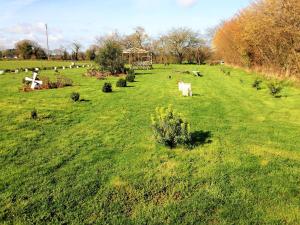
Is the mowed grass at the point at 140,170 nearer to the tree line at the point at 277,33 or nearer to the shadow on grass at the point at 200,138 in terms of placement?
the shadow on grass at the point at 200,138

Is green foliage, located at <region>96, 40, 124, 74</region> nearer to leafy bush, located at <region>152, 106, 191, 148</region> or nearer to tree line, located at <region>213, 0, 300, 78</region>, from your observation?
tree line, located at <region>213, 0, 300, 78</region>

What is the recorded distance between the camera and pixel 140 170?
810cm

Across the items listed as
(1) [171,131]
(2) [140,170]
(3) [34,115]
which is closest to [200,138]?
(1) [171,131]

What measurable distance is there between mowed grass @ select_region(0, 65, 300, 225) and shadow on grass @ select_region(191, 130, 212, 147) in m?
0.04

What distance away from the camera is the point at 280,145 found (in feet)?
33.0

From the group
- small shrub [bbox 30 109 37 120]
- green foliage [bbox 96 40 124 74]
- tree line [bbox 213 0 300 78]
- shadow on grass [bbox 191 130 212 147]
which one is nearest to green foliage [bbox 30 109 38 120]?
small shrub [bbox 30 109 37 120]

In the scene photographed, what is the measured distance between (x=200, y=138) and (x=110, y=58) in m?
27.5

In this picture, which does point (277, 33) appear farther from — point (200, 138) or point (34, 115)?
point (34, 115)

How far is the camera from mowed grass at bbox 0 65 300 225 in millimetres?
6230

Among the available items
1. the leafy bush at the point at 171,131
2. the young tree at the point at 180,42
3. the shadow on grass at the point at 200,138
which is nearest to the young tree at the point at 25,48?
the young tree at the point at 180,42

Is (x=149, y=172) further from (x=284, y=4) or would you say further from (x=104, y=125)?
(x=284, y=4)

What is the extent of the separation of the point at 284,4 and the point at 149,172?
2363 cm

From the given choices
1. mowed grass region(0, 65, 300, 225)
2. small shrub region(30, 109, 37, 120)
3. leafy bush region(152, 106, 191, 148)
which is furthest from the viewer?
small shrub region(30, 109, 37, 120)

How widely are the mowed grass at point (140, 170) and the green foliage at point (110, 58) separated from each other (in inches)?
878
